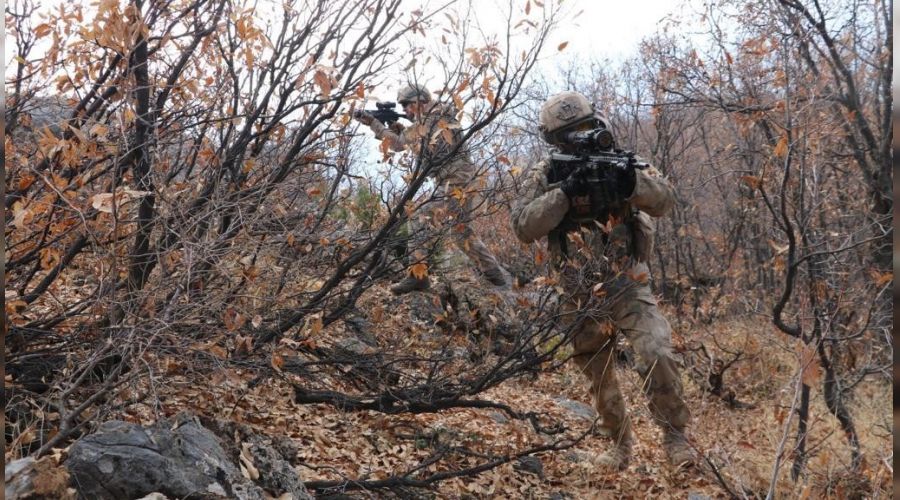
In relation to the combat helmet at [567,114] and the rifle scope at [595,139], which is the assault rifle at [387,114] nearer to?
the combat helmet at [567,114]

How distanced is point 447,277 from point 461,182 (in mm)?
3070

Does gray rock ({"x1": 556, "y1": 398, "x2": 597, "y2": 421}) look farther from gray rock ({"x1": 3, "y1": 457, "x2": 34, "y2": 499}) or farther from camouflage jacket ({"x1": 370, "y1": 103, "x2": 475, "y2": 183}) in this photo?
gray rock ({"x1": 3, "y1": 457, "x2": 34, "y2": 499})

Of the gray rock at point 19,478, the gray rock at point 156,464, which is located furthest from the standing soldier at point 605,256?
the gray rock at point 19,478

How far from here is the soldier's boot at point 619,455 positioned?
12.7 ft

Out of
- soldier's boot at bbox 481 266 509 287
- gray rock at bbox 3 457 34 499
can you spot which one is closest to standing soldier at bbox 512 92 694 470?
gray rock at bbox 3 457 34 499

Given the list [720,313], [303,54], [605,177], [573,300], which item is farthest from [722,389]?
[303,54]

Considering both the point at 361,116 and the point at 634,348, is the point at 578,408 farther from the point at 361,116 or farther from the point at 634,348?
the point at 361,116

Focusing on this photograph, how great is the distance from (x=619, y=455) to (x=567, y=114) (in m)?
2.09

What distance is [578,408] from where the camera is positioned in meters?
5.50

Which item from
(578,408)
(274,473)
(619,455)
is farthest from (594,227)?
(274,473)

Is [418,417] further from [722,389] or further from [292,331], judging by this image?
[722,389]

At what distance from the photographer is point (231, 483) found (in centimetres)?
204

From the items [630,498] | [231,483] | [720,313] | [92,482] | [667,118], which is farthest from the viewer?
[667,118]

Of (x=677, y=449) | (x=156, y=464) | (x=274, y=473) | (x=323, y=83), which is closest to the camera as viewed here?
(x=156, y=464)
